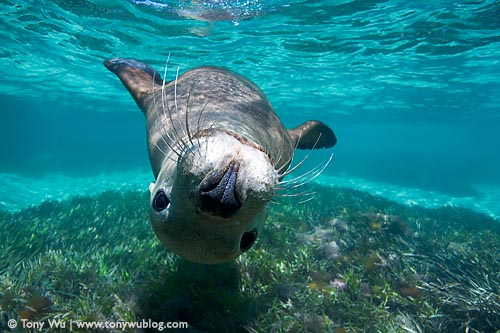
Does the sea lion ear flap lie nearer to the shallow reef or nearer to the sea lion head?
the shallow reef

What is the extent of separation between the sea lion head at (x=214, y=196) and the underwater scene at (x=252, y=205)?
0.6 inches

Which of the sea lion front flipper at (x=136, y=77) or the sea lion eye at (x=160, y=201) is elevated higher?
the sea lion front flipper at (x=136, y=77)

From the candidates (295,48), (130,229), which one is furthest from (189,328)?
(295,48)

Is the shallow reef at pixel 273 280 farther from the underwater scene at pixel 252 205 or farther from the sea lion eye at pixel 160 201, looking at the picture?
the sea lion eye at pixel 160 201

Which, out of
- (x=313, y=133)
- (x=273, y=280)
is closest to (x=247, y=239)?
A: (x=273, y=280)

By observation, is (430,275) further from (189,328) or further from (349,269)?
(189,328)

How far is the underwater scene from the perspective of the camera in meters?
3.61

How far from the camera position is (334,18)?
1191 centimetres

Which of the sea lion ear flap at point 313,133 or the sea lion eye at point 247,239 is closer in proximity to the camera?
the sea lion eye at point 247,239

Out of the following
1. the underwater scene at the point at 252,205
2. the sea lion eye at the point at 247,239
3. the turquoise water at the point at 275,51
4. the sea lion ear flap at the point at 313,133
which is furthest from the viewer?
the turquoise water at the point at 275,51

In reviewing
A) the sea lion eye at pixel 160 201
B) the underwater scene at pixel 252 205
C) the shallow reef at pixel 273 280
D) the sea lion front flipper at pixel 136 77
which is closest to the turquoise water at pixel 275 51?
the underwater scene at pixel 252 205

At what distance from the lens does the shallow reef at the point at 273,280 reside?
4.12 meters

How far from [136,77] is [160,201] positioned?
15.3ft

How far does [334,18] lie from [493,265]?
380 inches
